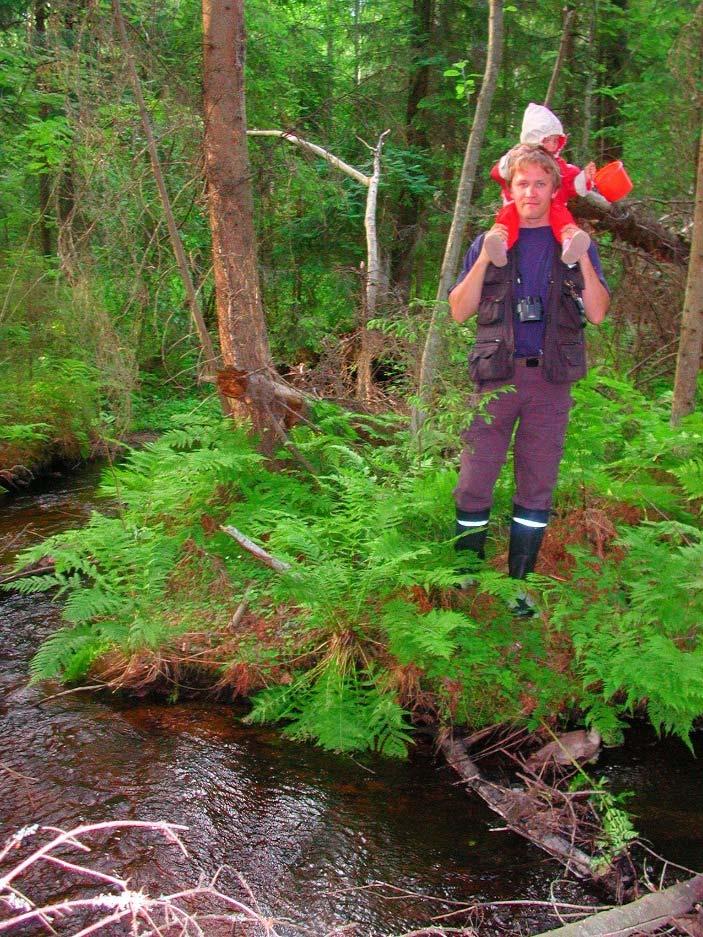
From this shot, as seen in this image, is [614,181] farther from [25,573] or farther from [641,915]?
[25,573]

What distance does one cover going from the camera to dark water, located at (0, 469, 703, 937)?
10.6ft

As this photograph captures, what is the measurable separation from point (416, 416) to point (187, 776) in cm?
336

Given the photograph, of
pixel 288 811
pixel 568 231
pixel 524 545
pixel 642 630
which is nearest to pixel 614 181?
pixel 568 231

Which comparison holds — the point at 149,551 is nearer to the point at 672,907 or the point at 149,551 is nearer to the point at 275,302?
the point at 672,907

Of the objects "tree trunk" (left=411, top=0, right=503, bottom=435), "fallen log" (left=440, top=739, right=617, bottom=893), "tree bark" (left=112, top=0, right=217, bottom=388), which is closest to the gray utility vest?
"tree trunk" (left=411, top=0, right=503, bottom=435)

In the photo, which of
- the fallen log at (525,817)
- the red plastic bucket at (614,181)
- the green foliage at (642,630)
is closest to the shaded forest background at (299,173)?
the red plastic bucket at (614,181)

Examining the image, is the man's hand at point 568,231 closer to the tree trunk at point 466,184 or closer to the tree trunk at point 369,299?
the tree trunk at point 466,184

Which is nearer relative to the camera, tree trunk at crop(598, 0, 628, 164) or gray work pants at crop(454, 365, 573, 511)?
gray work pants at crop(454, 365, 573, 511)

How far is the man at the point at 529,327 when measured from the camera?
13.8ft

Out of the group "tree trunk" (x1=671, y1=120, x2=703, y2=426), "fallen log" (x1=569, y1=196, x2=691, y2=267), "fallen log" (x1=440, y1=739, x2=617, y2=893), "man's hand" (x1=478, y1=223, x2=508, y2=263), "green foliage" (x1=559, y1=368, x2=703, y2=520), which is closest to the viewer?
"fallen log" (x1=440, y1=739, x2=617, y2=893)

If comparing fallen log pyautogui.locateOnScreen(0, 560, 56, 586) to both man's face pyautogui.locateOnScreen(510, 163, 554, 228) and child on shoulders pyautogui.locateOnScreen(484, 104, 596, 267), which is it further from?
man's face pyautogui.locateOnScreen(510, 163, 554, 228)

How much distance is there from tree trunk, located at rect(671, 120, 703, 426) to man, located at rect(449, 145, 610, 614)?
5.56 feet

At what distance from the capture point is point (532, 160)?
4094 mm

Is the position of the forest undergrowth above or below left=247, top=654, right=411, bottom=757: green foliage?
above
